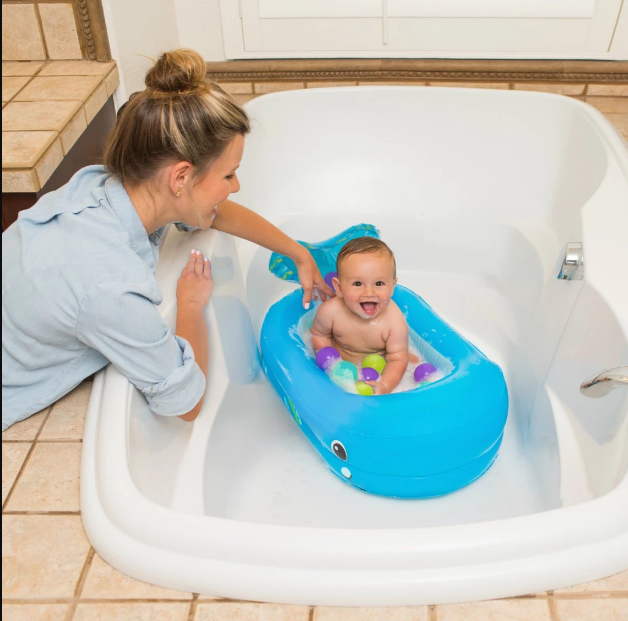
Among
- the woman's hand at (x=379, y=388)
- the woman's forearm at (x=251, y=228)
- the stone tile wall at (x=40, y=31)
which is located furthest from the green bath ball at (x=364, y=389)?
the stone tile wall at (x=40, y=31)

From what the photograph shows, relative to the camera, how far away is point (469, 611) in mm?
822

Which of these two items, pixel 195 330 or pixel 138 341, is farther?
pixel 195 330

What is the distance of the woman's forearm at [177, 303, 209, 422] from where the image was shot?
1.27 meters

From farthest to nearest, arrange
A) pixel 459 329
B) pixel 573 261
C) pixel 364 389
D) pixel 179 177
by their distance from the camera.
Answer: pixel 459 329 < pixel 364 389 < pixel 573 261 < pixel 179 177

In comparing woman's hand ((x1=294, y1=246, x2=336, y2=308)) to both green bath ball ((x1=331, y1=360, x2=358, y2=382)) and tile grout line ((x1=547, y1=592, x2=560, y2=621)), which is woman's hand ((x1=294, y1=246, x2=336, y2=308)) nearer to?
green bath ball ((x1=331, y1=360, x2=358, y2=382))

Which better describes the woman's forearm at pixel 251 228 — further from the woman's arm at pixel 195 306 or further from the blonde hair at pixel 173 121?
the blonde hair at pixel 173 121

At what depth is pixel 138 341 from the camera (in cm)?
103

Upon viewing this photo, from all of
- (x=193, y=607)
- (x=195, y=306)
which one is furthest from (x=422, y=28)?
(x=193, y=607)

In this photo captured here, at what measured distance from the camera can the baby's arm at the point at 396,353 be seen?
64.8 inches

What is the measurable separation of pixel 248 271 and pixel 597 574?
128cm

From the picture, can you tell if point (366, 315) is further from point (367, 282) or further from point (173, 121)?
point (173, 121)

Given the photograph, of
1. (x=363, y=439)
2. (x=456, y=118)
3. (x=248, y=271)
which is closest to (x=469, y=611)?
(x=363, y=439)

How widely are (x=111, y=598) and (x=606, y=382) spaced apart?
76 centimetres

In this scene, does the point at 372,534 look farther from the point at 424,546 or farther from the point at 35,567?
the point at 35,567
